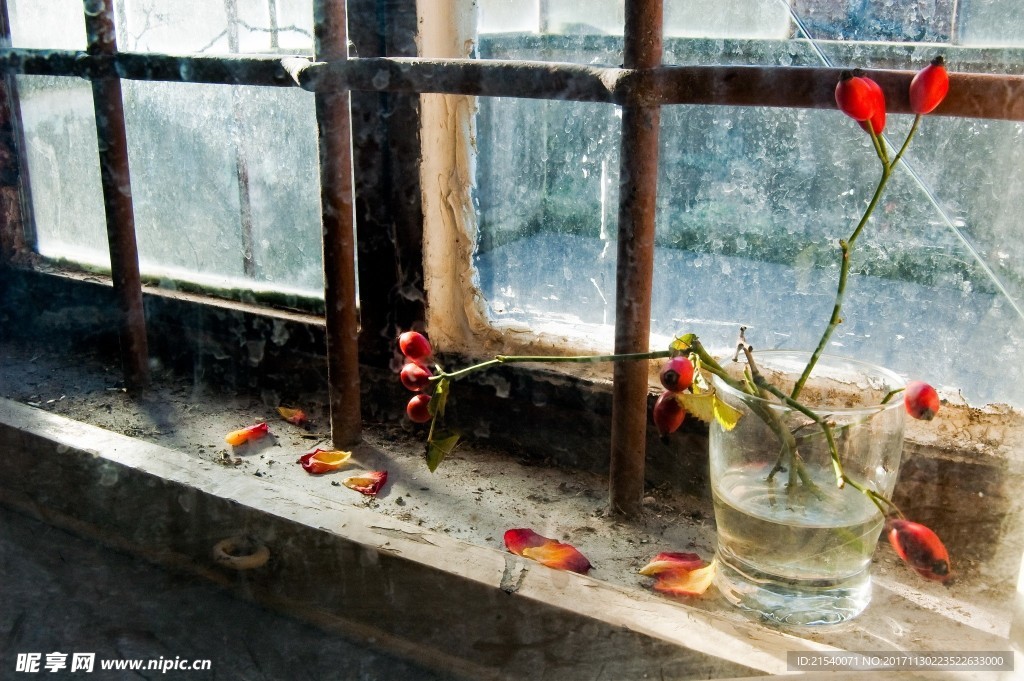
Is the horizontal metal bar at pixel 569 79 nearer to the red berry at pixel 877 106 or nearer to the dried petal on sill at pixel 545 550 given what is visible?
the red berry at pixel 877 106

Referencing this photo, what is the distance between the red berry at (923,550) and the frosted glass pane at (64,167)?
1264mm

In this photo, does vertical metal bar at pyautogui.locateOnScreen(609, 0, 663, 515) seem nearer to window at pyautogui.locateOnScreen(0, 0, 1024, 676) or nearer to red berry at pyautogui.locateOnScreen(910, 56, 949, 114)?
window at pyautogui.locateOnScreen(0, 0, 1024, 676)

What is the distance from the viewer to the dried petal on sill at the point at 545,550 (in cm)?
Answer: 92

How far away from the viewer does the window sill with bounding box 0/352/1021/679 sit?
2.60 feet

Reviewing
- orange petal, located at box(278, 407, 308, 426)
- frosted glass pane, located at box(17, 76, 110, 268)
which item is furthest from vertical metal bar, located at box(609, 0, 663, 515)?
frosted glass pane, located at box(17, 76, 110, 268)

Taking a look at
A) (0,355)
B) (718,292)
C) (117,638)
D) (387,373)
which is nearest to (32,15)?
(0,355)

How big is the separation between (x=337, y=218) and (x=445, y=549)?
396 millimetres

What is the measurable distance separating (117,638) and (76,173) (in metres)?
0.86

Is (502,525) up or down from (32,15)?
down

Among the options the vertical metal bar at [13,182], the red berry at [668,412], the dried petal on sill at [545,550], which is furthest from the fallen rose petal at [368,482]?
the vertical metal bar at [13,182]

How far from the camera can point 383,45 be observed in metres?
1.08

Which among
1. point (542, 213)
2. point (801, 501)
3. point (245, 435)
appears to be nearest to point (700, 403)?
point (801, 501)

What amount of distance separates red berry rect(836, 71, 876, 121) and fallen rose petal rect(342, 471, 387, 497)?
0.65 metres

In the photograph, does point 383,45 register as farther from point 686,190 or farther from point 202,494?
point 202,494
